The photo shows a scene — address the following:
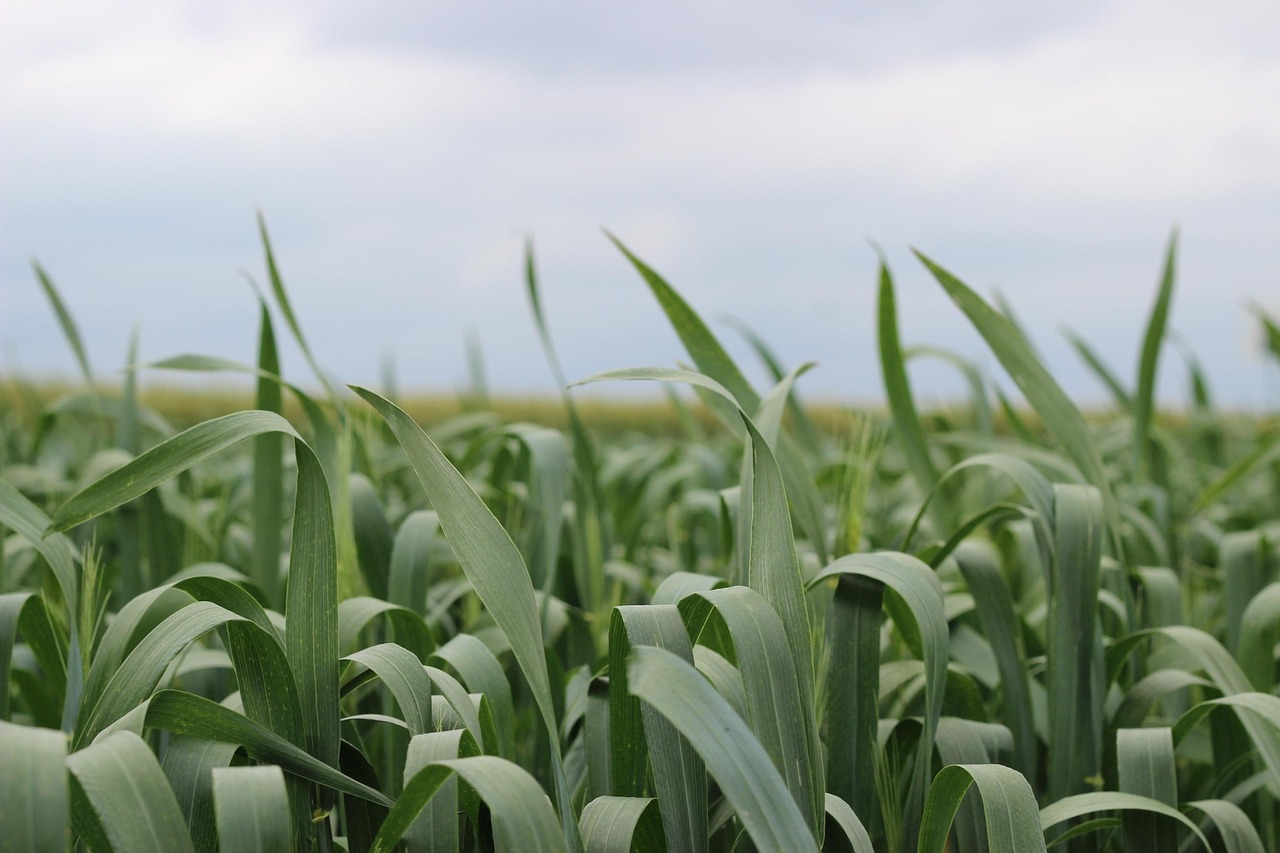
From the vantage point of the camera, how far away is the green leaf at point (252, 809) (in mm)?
414

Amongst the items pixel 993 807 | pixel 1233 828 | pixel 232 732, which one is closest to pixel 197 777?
pixel 232 732

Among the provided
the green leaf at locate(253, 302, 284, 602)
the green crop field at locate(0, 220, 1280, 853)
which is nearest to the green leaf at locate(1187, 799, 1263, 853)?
the green crop field at locate(0, 220, 1280, 853)

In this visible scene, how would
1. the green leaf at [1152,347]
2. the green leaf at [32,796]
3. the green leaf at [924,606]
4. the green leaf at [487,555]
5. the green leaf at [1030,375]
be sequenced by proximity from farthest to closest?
1. the green leaf at [1152,347]
2. the green leaf at [1030,375]
3. the green leaf at [924,606]
4. the green leaf at [487,555]
5. the green leaf at [32,796]

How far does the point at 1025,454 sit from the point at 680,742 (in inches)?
30.5

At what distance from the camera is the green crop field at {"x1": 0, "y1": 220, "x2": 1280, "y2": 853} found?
0.45 meters

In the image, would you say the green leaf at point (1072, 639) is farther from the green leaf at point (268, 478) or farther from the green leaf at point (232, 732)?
the green leaf at point (268, 478)

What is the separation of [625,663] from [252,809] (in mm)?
197

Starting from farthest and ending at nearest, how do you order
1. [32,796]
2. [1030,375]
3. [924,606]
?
[1030,375] → [924,606] → [32,796]

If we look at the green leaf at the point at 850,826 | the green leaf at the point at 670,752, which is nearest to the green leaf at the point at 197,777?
the green leaf at the point at 670,752

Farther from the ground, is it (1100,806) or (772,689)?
(772,689)

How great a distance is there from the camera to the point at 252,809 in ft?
1.38

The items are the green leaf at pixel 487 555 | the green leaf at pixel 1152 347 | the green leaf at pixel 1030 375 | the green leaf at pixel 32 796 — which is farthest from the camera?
the green leaf at pixel 1152 347

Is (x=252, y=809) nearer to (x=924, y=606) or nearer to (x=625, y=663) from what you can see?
(x=625, y=663)

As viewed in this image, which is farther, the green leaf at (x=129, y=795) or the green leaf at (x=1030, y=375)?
the green leaf at (x=1030, y=375)
